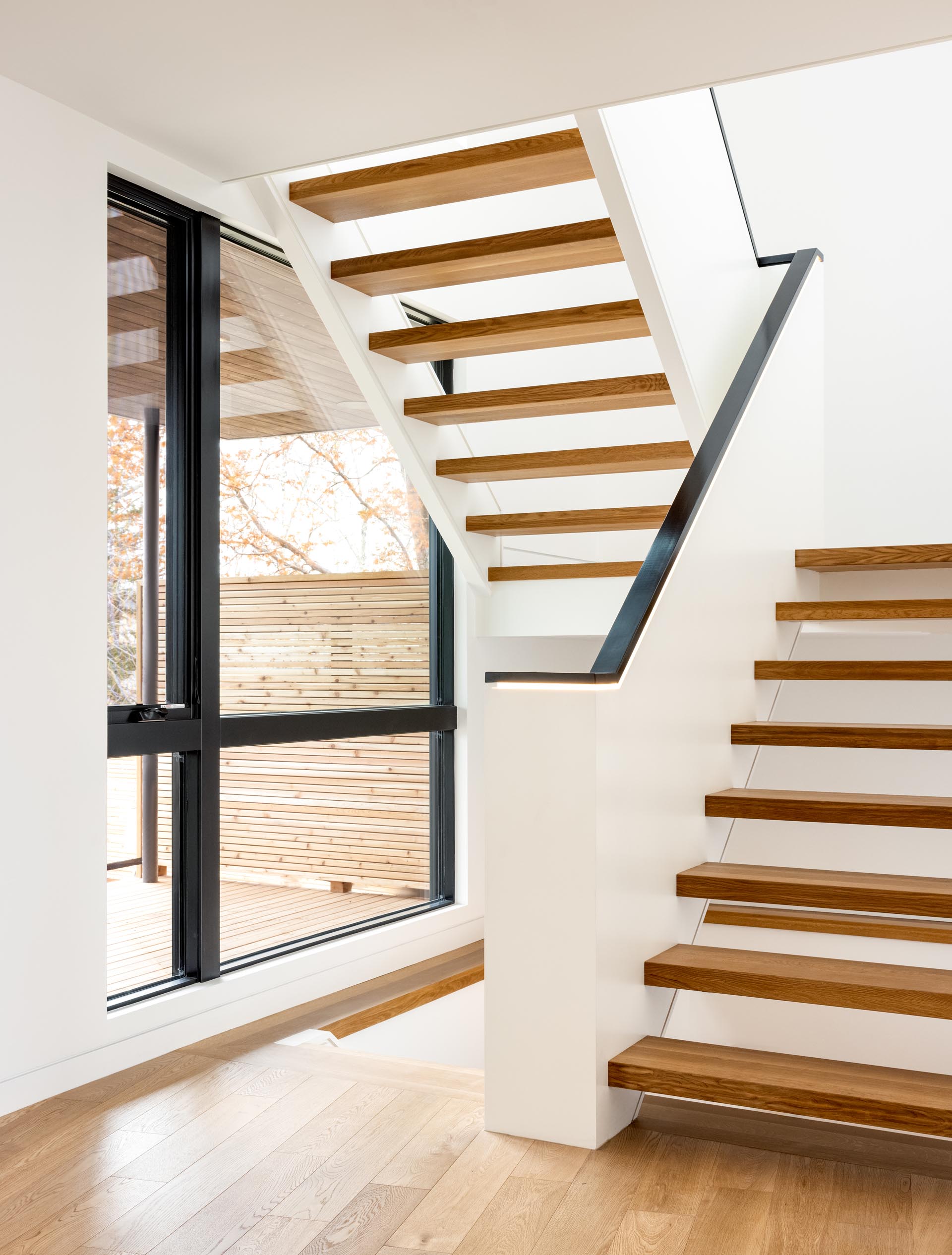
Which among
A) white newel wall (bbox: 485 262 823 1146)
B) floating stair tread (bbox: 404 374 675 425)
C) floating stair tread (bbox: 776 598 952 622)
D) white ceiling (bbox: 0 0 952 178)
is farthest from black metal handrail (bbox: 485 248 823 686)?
white ceiling (bbox: 0 0 952 178)

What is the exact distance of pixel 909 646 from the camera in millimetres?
3779

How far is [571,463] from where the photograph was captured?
4027mm

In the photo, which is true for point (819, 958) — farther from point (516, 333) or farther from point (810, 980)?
point (516, 333)

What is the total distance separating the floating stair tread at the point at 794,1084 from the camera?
91.6 inches

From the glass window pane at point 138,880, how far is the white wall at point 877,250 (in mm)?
3706

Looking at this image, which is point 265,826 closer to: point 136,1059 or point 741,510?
point 136,1059

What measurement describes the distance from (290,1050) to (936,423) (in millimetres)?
4202

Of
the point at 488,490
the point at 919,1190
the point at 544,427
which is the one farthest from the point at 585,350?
the point at 919,1190

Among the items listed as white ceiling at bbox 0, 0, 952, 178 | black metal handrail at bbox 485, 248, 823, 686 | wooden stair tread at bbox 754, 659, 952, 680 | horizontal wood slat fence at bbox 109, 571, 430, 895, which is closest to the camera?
white ceiling at bbox 0, 0, 952, 178

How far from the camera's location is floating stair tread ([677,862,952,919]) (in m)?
2.75

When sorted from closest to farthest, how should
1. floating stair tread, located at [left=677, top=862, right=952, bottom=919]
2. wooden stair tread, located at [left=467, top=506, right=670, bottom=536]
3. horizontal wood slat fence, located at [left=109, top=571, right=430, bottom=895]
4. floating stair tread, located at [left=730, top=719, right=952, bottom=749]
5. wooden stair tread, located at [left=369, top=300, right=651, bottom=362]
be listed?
floating stair tread, located at [left=677, top=862, right=952, bottom=919], floating stair tread, located at [left=730, top=719, right=952, bottom=749], wooden stair tread, located at [left=369, top=300, right=651, bottom=362], horizontal wood slat fence, located at [left=109, top=571, right=430, bottom=895], wooden stair tread, located at [left=467, top=506, right=670, bottom=536]

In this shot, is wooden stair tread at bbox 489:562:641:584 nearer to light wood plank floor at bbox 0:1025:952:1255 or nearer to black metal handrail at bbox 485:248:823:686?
black metal handrail at bbox 485:248:823:686

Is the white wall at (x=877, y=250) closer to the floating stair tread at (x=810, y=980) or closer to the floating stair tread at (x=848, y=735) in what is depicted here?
the floating stair tread at (x=848, y=735)

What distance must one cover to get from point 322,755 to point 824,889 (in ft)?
6.87
